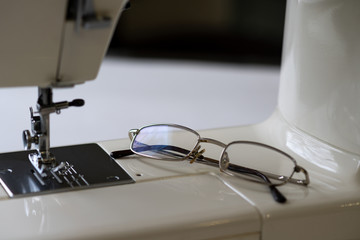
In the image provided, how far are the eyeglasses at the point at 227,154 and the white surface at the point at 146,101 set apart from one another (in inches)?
15.0

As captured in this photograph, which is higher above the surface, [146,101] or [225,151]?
[225,151]

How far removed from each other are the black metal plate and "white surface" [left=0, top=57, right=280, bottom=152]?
340 mm

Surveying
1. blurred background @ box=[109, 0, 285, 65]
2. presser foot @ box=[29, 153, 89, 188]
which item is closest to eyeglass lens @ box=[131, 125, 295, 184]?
presser foot @ box=[29, 153, 89, 188]

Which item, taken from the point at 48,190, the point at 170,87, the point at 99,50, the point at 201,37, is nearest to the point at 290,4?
the point at 99,50

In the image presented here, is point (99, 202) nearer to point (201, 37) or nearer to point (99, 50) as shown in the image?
point (99, 50)

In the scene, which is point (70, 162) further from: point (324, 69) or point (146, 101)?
point (146, 101)

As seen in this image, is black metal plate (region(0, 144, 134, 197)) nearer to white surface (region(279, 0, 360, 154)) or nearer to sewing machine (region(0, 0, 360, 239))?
sewing machine (region(0, 0, 360, 239))

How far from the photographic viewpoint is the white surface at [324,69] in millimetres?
849

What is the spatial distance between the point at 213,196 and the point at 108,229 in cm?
14

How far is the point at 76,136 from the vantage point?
132 cm

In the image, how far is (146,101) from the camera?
62.5 inches

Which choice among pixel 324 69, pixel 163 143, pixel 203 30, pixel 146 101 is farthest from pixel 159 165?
pixel 203 30

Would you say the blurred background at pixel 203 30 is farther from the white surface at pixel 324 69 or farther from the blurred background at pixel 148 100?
the white surface at pixel 324 69

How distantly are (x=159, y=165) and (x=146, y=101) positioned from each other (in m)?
0.73
